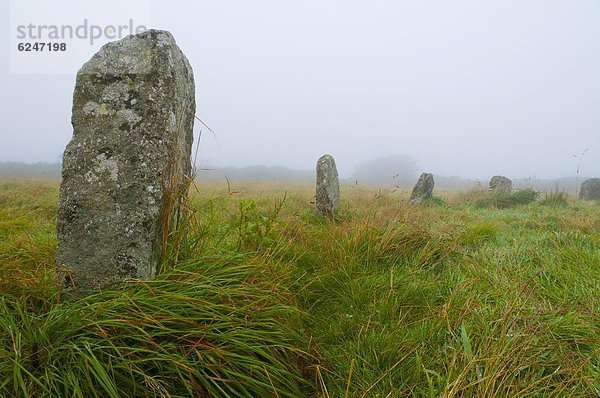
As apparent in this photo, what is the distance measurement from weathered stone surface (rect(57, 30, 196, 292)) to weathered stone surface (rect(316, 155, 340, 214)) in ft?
16.0

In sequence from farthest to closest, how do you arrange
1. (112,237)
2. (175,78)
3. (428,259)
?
1. (428,259)
2. (175,78)
3. (112,237)

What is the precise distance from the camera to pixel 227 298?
2.20 metres

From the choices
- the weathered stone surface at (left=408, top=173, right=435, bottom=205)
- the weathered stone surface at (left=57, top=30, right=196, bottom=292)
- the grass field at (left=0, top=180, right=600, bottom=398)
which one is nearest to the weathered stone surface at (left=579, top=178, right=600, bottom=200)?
the weathered stone surface at (left=408, top=173, right=435, bottom=205)

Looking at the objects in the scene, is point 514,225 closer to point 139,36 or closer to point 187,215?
point 187,215

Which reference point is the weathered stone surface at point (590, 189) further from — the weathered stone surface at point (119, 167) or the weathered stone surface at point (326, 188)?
the weathered stone surface at point (119, 167)

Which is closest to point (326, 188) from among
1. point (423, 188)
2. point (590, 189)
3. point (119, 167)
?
point (423, 188)

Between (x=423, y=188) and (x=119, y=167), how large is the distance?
33.5ft

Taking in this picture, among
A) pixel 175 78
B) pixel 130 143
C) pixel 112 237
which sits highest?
pixel 175 78

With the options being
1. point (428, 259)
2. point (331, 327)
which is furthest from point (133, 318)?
point (428, 259)

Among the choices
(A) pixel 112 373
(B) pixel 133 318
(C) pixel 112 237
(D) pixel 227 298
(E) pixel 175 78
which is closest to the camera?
(A) pixel 112 373

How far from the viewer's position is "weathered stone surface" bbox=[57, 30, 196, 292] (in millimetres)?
2348

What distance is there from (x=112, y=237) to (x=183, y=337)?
3.09ft

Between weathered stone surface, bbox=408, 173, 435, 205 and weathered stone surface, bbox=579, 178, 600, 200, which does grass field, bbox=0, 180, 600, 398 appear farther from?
weathered stone surface, bbox=579, 178, 600, 200

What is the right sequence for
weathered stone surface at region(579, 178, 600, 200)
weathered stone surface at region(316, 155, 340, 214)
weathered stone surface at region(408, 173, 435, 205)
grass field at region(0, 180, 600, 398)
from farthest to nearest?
weathered stone surface at region(579, 178, 600, 200) → weathered stone surface at region(408, 173, 435, 205) → weathered stone surface at region(316, 155, 340, 214) → grass field at region(0, 180, 600, 398)
